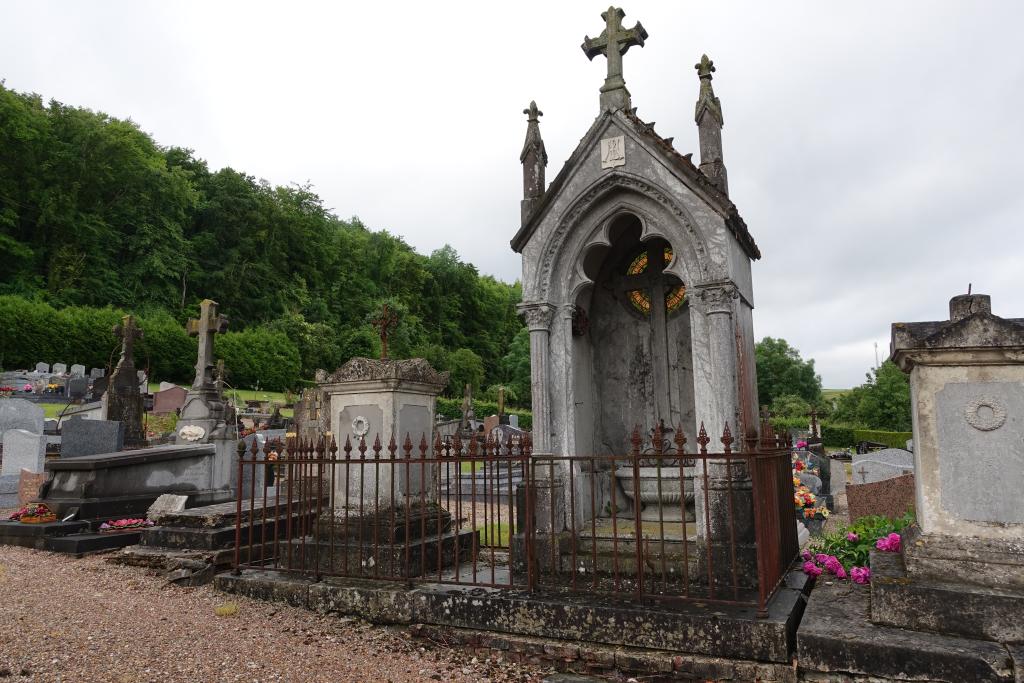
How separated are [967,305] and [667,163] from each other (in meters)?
2.62

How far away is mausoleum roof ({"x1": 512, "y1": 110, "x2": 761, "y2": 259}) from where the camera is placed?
18.2 ft

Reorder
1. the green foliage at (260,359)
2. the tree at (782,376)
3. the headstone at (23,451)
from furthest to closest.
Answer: the tree at (782,376) → the green foliage at (260,359) → the headstone at (23,451)

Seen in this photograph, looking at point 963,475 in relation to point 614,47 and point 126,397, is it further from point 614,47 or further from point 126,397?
point 126,397

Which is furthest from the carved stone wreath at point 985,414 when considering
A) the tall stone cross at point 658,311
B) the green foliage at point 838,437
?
the green foliage at point 838,437

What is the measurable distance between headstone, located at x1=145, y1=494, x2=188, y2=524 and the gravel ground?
8.03 feet

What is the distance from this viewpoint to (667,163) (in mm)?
5691

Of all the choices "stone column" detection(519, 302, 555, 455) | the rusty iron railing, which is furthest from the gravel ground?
"stone column" detection(519, 302, 555, 455)

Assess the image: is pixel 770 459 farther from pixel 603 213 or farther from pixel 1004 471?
pixel 603 213

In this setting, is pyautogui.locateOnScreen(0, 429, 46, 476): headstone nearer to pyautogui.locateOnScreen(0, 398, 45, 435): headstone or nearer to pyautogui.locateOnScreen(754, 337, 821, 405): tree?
pyautogui.locateOnScreen(0, 398, 45, 435): headstone

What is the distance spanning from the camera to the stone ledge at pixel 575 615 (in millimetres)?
4004

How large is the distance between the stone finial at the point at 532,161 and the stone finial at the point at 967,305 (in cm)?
372

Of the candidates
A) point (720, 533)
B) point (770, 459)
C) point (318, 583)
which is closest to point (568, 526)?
point (720, 533)

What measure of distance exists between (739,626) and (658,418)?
2838mm

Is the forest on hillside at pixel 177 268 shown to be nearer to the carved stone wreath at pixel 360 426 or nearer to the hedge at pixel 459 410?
the hedge at pixel 459 410
